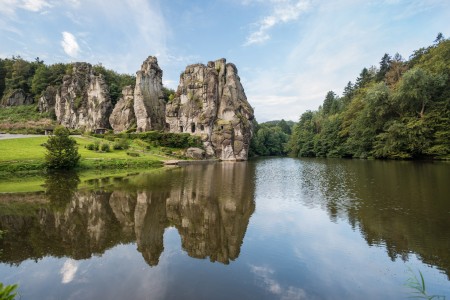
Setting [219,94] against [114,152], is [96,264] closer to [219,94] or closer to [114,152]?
[114,152]

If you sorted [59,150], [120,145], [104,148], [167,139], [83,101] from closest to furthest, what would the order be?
[59,150] → [104,148] → [120,145] → [167,139] → [83,101]

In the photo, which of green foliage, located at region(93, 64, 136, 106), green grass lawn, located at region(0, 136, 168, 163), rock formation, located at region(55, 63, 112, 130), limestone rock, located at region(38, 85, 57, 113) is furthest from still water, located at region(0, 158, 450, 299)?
limestone rock, located at region(38, 85, 57, 113)

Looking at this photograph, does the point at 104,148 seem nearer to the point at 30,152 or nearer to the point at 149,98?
the point at 30,152

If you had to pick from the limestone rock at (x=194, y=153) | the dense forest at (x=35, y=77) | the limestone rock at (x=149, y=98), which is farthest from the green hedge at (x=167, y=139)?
the dense forest at (x=35, y=77)

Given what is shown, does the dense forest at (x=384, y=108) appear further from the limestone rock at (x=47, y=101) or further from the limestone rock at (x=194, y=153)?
the limestone rock at (x=194, y=153)

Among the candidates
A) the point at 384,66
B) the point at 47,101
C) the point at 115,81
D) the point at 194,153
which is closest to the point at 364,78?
the point at 384,66

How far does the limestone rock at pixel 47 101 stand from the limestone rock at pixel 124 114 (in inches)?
1160

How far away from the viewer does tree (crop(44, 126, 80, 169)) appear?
36.3m

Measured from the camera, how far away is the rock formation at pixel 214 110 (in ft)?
242

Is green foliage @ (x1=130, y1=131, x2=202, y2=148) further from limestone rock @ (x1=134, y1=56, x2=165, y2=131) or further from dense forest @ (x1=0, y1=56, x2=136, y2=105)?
dense forest @ (x1=0, y1=56, x2=136, y2=105)

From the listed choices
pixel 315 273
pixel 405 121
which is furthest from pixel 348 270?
pixel 405 121

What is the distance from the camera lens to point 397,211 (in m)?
17.0

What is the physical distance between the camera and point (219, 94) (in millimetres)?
79438

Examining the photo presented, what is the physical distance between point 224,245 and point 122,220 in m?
6.95
